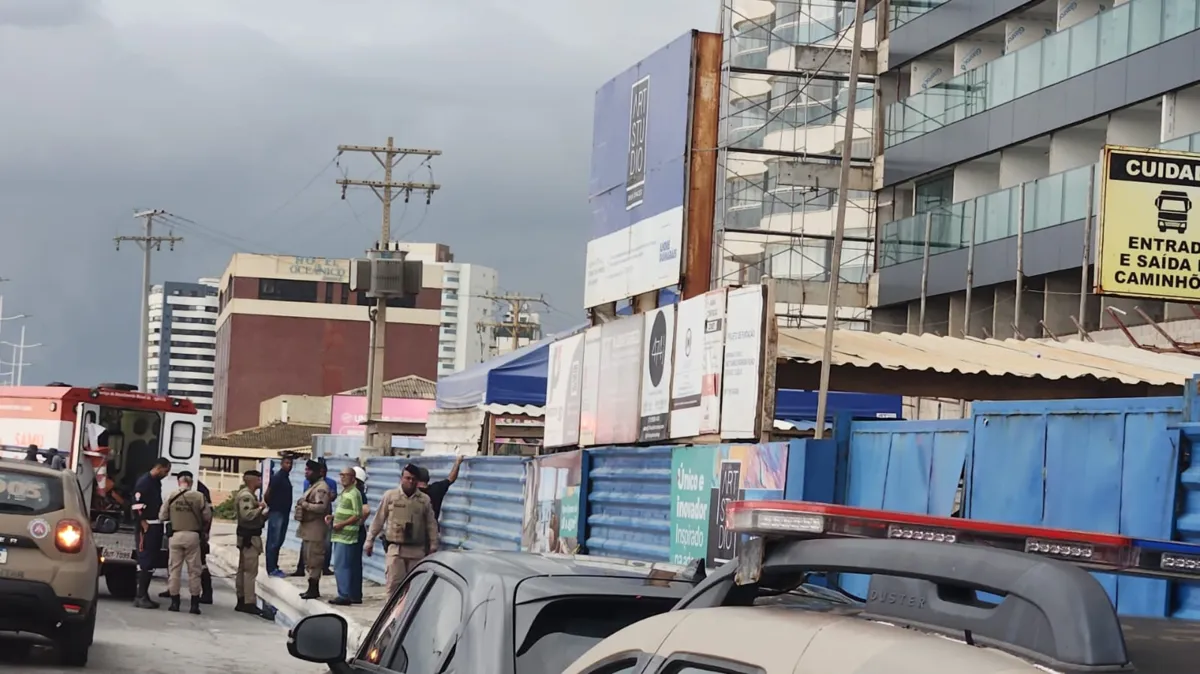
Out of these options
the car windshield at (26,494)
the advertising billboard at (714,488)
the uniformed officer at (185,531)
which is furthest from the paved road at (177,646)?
the advertising billboard at (714,488)

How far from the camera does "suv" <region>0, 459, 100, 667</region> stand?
42.3ft

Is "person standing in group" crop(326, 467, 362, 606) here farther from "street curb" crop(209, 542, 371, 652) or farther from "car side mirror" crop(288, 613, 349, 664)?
"car side mirror" crop(288, 613, 349, 664)

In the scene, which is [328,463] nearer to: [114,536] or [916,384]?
[114,536]

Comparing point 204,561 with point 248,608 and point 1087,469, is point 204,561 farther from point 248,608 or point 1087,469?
point 1087,469

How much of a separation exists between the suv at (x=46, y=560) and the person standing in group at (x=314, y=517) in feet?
21.3

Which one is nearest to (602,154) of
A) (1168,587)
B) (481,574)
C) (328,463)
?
(328,463)

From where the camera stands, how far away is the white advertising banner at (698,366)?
14382 millimetres

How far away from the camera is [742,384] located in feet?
45.1

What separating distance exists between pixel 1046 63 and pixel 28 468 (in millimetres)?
23633

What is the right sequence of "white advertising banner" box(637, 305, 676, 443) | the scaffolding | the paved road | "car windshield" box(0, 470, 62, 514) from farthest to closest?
the scaffolding → "white advertising banner" box(637, 305, 676, 443) → the paved road → "car windshield" box(0, 470, 62, 514)

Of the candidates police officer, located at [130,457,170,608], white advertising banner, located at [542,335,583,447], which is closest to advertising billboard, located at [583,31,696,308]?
white advertising banner, located at [542,335,583,447]

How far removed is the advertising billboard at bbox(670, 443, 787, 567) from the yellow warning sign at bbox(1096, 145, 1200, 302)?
4.80 meters

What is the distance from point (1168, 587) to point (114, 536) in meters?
16.1

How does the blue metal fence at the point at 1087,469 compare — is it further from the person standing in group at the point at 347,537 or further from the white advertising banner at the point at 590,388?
the person standing in group at the point at 347,537
